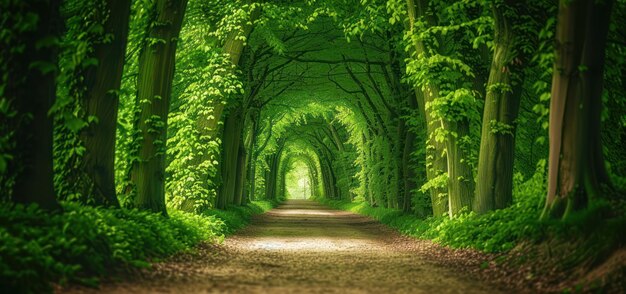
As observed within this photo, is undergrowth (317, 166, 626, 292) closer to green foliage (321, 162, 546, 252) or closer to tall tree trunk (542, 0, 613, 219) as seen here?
green foliage (321, 162, 546, 252)

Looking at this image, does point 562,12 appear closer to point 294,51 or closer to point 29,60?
point 29,60

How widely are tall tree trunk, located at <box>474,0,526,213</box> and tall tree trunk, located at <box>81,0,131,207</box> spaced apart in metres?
7.26

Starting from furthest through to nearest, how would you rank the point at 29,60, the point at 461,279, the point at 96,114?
the point at 96,114
the point at 461,279
the point at 29,60

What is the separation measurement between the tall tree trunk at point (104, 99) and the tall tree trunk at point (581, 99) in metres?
6.93

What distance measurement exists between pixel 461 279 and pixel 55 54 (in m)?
6.04

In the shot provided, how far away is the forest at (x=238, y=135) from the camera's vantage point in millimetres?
7395

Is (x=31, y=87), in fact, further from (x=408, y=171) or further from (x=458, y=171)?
(x=408, y=171)

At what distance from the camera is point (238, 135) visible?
81.9 feet

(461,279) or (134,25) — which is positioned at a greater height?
(134,25)

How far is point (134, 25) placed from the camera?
45.4ft

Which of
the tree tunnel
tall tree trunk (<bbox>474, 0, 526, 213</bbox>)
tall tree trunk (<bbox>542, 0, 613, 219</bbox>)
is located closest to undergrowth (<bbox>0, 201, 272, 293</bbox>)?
the tree tunnel

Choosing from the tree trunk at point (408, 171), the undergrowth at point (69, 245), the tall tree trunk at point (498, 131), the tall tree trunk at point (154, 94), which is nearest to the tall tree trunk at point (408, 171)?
the tree trunk at point (408, 171)

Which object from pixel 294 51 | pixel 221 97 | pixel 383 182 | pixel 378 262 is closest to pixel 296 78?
pixel 294 51

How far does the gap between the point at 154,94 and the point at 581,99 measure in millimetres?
8188
